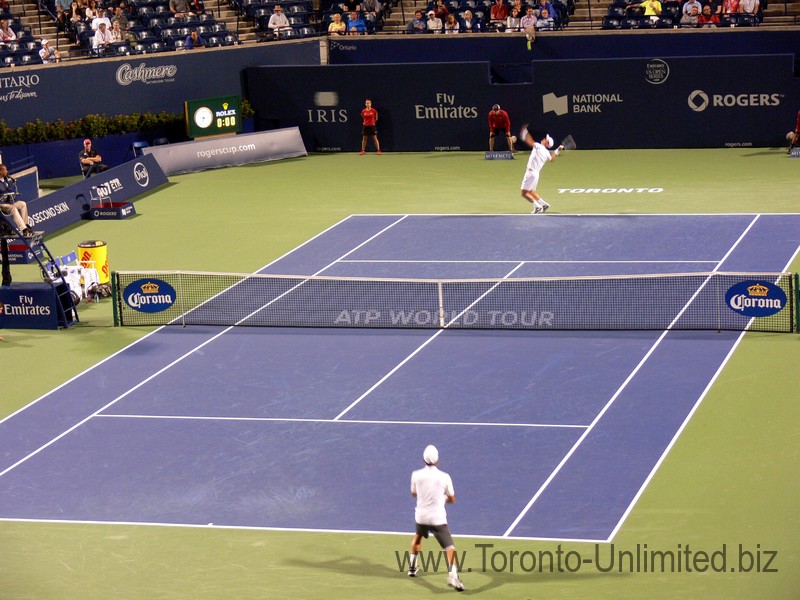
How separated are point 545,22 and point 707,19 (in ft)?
15.3

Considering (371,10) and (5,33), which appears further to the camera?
(371,10)

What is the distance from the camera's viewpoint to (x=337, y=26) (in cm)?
4219

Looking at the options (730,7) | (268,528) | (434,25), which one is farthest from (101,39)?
(268,528)

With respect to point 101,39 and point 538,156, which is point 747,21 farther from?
point 101,39

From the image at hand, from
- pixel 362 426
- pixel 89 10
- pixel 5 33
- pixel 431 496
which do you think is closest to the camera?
pixel 431 496

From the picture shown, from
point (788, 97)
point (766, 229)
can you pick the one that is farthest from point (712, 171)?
point (766, 229)

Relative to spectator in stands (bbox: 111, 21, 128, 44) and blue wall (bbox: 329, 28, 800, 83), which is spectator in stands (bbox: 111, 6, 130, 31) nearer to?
spectator in stands (bbox: 111, 21, 128, 44)

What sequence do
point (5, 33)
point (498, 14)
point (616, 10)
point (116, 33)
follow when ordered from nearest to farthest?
point (5, 33) → point (116, 33) → point (616, 10) → point (498, 14)

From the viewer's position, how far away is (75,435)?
17.7 metres

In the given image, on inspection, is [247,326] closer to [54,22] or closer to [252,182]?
[252,182]

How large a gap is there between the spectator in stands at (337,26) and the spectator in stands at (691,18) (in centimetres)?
1033

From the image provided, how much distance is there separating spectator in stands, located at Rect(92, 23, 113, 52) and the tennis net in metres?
16.7

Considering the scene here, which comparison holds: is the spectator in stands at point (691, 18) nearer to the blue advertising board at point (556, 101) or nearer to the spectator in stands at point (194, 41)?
the blue advertising board at point (556, 101)

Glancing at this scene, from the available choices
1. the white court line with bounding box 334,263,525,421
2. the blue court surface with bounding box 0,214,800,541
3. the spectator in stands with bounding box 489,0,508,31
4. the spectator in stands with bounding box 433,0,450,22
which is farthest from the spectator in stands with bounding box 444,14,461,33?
the white court line with bounding box 334,263,525,421
